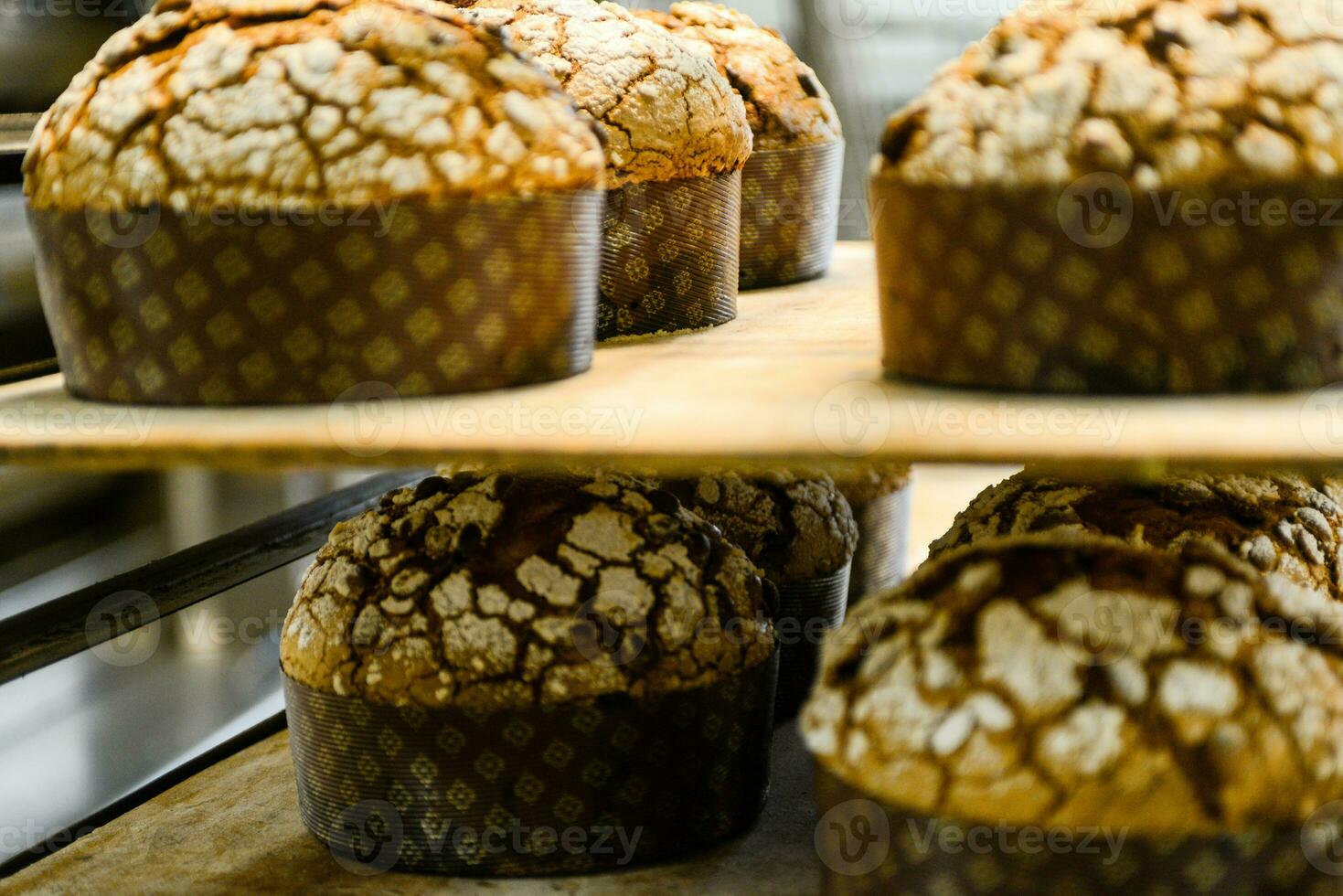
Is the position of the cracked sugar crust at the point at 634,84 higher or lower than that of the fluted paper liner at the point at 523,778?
higher

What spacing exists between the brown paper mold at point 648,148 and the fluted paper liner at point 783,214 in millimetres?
326

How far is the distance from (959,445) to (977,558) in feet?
0.90

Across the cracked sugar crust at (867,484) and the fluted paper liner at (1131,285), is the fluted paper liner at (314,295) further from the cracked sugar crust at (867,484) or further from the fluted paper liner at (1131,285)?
the cracked sugar crust at (867,484)

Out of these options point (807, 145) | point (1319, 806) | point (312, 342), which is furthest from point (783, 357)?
point (807, 145)

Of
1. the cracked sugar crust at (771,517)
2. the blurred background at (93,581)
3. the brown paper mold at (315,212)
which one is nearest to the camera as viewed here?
the brown paper mold at (315,212)

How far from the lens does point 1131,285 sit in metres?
1.03

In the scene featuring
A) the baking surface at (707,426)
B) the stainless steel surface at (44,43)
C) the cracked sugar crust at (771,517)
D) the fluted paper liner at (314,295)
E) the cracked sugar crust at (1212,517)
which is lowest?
the cracked sugar crust at (771,517)

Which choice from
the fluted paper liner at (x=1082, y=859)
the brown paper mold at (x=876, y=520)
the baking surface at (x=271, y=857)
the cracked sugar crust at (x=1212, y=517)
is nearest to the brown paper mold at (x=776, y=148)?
the brown paper mold at (x=876, y=520)

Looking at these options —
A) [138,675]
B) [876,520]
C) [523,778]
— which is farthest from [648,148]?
[138,675]

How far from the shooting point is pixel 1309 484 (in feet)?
5.19

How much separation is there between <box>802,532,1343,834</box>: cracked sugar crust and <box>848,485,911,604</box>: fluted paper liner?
1067mm

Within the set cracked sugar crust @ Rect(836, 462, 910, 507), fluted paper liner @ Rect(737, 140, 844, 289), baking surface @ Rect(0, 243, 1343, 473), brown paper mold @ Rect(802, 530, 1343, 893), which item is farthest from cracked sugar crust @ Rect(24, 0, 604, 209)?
cracked sugar crust @ Rect(836, 462, 910, 507)

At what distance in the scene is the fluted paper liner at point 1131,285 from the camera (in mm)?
1006

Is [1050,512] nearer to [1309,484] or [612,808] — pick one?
[1309,484]
